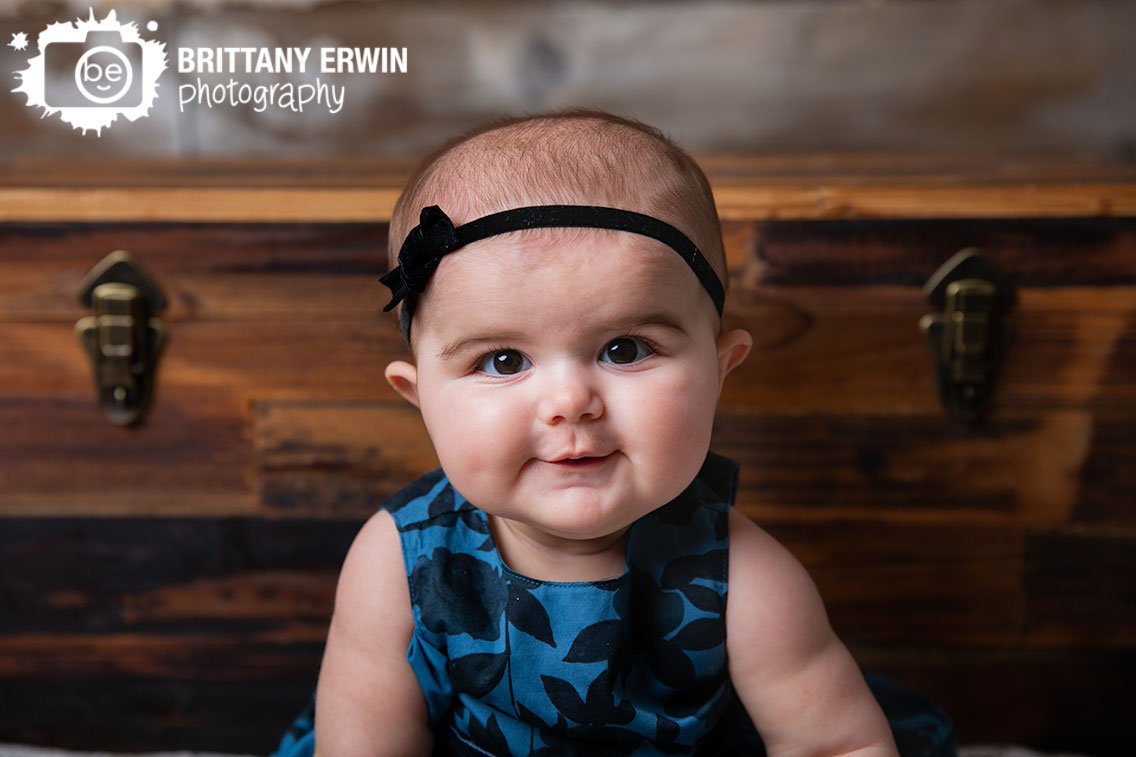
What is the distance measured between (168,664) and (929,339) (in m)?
0.91

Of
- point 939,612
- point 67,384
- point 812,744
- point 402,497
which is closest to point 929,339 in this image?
point 939,612

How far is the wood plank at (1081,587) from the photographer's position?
1.05 meters

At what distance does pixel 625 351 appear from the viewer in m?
0.69

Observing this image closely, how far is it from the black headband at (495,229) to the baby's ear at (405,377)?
79mm

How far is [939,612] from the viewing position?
1088mm

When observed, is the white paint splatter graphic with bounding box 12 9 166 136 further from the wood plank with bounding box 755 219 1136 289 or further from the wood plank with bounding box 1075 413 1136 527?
the wood plank with bounding box 1075 413 1136 527

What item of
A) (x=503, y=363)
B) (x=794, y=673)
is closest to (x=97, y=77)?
(x=503, y=363)

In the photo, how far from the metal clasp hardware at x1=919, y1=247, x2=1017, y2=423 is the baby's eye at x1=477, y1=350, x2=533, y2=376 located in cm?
50

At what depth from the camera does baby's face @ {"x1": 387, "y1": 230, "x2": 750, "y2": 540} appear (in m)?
0.66

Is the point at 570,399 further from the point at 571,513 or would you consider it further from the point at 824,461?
the point at 824,461

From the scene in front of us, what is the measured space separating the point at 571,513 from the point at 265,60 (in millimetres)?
977

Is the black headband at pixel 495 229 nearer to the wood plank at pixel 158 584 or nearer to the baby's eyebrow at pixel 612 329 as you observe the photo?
the baby's eyebrow at pixel 612 329

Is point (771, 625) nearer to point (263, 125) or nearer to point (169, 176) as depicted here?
point (169, 176)

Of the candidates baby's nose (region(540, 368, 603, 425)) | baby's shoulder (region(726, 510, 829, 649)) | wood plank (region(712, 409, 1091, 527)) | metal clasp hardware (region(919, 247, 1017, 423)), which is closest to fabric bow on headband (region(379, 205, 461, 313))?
baby's nose (region(540, 368, 603, 425))
